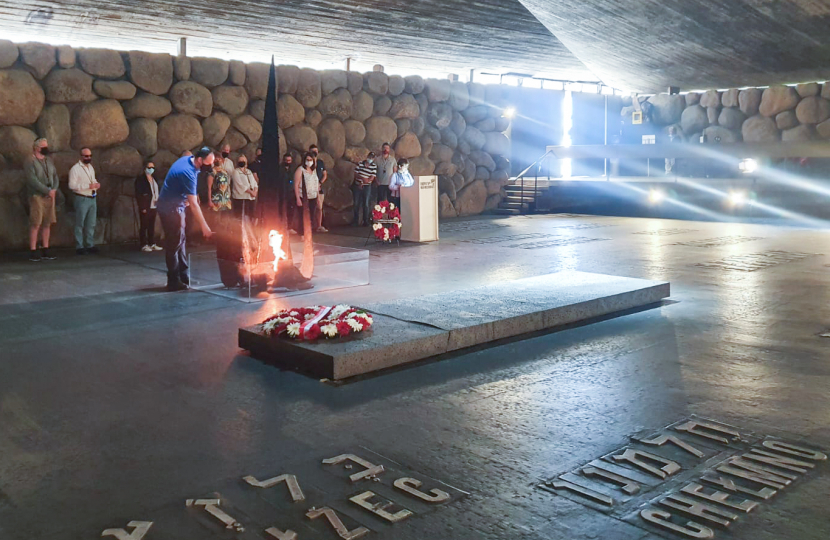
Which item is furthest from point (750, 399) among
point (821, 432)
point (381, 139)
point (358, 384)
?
point (381, 139)

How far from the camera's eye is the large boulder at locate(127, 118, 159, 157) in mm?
14555

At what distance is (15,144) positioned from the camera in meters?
13.2

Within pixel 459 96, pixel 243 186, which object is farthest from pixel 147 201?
pixel 459 96

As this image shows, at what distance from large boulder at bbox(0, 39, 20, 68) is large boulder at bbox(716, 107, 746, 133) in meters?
17.8

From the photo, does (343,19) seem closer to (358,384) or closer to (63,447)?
(358,384)

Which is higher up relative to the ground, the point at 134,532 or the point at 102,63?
the point at 102,63

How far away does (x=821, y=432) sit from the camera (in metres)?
4.47

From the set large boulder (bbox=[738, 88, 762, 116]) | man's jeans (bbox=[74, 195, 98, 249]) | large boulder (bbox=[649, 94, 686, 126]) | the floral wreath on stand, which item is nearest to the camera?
man's jeans (bbox=[74, 195, 98, 249])

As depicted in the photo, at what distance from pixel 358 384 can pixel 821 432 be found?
2.80m

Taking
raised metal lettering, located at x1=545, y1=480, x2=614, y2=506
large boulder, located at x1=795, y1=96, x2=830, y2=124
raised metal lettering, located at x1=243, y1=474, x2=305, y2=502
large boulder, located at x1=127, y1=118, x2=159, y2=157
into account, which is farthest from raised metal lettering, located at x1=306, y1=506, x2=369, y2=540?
large boulder, located at x1=795, y1=96, x2=830, y2=124

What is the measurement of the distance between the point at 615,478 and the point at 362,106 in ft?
50.1

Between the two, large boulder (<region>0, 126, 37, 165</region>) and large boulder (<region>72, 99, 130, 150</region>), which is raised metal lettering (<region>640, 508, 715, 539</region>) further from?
large boulder (<region>72, 99, 130, 150</region>)

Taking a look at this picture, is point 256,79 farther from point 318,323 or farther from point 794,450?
point 794,450

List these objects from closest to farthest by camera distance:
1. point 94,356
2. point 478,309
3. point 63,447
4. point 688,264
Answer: point 63,447 → point 94,356 → point 478,309 → point 688,264
